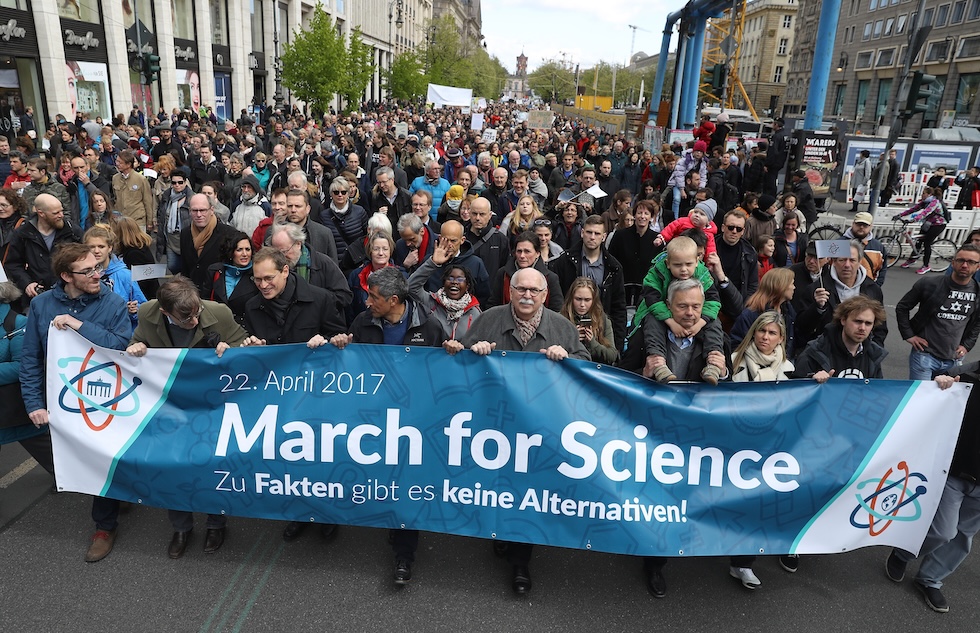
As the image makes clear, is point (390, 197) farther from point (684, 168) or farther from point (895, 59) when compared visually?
point (895, 59)

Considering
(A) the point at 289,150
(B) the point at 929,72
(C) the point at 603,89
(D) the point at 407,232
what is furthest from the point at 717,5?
(C) the point at 603,89

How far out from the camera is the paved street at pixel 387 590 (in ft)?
12.3

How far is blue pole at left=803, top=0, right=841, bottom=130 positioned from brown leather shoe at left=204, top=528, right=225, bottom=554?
51.8 feet

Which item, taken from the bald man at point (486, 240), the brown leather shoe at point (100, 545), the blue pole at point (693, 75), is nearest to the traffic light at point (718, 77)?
the blue pole at point (693, 75)

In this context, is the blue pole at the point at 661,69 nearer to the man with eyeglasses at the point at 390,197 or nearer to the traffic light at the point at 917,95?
the traffic light at the point at 917,95

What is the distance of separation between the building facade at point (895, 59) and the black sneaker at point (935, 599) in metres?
44.2

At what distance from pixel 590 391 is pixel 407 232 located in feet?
9.81

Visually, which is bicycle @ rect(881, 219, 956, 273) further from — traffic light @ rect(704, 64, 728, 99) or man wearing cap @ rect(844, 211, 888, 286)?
traffic light @ rect(704, 64, 728, 99)

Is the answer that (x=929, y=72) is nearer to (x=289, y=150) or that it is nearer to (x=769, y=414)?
Result: (x=289, y=150)

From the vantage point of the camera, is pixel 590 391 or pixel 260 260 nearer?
pixel 590 391

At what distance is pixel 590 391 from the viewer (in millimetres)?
3801

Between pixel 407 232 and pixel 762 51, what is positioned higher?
pixel 762 51

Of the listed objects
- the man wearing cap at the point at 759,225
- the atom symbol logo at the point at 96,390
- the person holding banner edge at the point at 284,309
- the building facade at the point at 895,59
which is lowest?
the atom symbol logo at the point at 96,390

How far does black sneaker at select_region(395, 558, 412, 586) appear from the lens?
13.0ft
